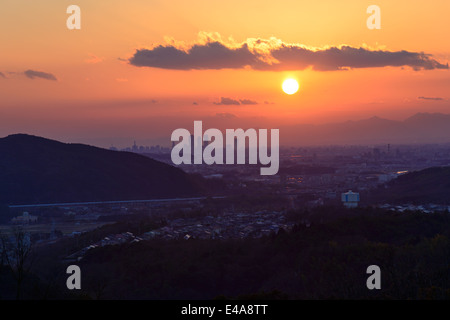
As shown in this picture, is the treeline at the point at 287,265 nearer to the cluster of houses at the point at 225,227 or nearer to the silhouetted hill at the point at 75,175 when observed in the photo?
the cluster of houses at the point at 225,227

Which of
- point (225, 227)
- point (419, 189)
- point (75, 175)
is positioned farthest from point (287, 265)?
point (75, 175)

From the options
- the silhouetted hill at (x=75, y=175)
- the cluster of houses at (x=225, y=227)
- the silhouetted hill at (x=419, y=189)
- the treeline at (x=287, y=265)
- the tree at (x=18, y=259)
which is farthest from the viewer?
the silhouetted hill at (x=75, y=175)

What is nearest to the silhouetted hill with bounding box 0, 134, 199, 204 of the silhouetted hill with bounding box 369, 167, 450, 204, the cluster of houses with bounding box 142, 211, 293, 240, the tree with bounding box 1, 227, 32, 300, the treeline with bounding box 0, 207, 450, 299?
the silhouetted hill with bounding box 369, 167, 450, 204

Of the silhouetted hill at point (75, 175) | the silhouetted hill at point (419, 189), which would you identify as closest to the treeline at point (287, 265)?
the silhouetted hill at point (419, 189)

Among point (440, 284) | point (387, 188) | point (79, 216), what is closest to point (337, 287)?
point (440, 284)

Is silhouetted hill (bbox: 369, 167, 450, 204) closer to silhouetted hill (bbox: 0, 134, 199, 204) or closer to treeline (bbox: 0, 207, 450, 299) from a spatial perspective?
treeline (bbox: 0, 207, 450, 299)

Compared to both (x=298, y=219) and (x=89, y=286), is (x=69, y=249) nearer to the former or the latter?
(x=89, y=286)

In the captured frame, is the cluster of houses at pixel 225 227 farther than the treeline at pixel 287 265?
Yes
